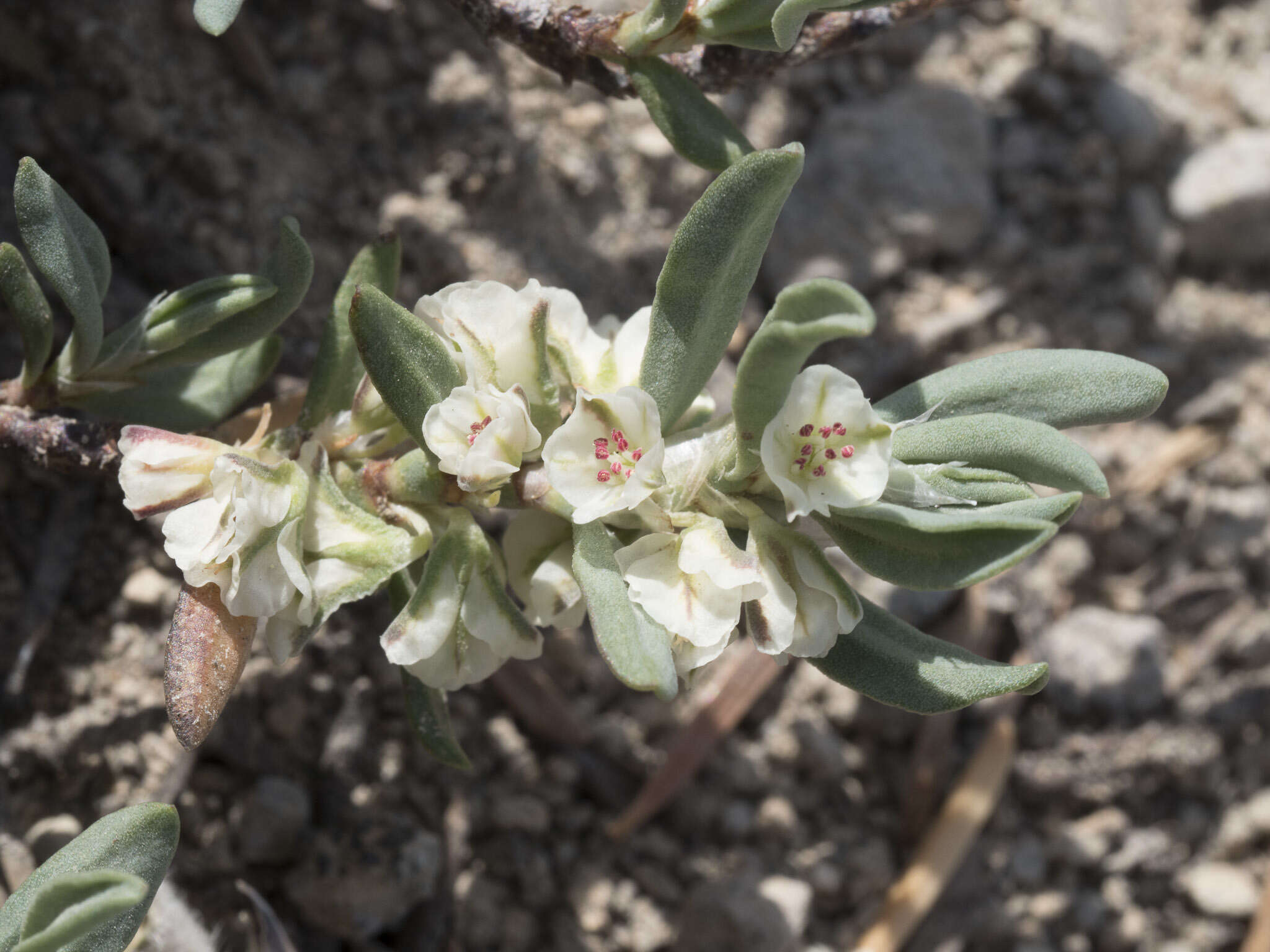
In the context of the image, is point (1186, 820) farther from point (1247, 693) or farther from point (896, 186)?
point (896, 186)

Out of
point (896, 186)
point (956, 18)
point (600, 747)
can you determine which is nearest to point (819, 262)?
point (896, 186)

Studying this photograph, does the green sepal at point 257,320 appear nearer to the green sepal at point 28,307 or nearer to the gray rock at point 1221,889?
the green sepal at point 28,307

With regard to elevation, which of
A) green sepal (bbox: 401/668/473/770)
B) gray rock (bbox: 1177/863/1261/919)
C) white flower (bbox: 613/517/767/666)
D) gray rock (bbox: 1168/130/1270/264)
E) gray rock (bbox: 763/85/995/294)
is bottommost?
gray rock (bbox: 1177/863/1261/919)

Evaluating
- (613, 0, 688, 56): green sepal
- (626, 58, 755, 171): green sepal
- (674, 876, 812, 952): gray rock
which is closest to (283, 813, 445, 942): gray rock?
(674, 876, 812, 952): gray rock

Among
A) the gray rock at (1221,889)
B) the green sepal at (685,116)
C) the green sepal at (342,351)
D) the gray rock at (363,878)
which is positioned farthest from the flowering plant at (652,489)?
the gray rock at (1221,889)

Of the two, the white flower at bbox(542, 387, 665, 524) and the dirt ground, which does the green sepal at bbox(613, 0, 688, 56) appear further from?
the dirt ground

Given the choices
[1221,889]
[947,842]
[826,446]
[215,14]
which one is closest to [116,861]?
[826,446]
